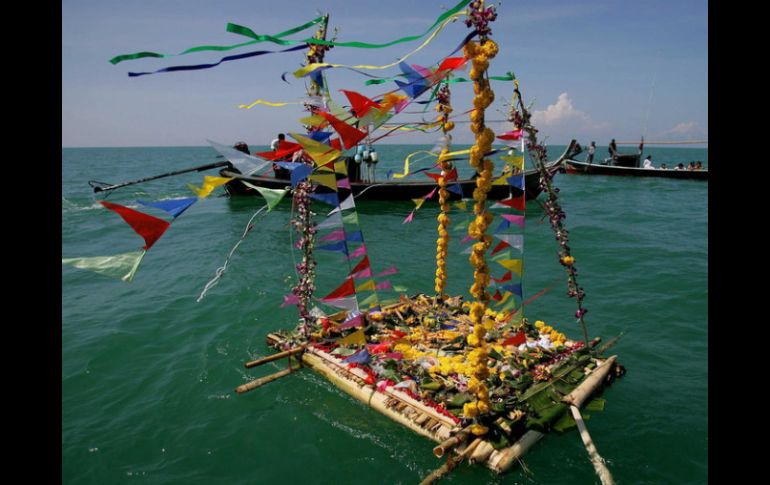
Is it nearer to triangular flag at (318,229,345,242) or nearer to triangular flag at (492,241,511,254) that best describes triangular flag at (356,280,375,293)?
triangular flag at (318,229,345,242)

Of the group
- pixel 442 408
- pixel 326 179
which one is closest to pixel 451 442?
pixel 442 408

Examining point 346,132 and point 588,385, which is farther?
point 588,385

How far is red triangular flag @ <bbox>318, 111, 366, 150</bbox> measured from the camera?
5.03m

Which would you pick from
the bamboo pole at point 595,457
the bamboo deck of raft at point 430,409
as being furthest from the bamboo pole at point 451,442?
the bamboo pole at point 595,457

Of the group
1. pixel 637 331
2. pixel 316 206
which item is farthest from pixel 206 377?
pixel 316 206

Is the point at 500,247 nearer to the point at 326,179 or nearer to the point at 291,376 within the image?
the point at 326,179

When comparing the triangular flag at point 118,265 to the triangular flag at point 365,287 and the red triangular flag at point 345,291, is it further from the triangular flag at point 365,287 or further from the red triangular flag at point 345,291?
the triangular flag at point 365,287

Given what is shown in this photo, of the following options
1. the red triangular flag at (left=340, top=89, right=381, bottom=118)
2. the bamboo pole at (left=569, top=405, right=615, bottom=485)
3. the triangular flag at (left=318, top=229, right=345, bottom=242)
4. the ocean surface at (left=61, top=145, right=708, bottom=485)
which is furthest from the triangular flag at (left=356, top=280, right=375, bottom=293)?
the bamboo pole at (left=569, top=405, right=615, bottom=485)

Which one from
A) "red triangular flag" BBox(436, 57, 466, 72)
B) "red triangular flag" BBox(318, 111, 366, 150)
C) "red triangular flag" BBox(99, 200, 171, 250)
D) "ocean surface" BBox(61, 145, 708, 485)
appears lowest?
"ocean surface" BBox(61, 145, 708, 485)

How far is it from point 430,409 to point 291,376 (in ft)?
10.2

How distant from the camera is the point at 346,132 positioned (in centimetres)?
512

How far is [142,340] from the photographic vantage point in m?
10.8

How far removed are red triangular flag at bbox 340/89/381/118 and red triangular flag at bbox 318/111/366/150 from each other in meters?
0.28

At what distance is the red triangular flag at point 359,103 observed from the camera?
5098mm
